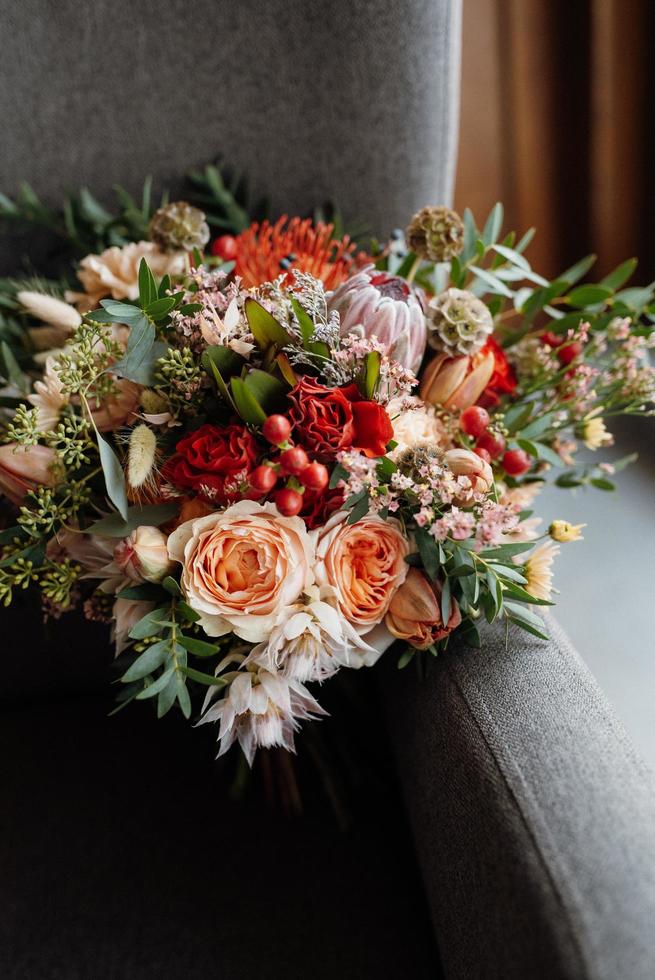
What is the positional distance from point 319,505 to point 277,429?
0.10 meters

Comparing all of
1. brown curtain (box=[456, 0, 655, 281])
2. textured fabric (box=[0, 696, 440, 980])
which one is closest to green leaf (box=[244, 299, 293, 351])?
textured fabric (box=[0, 696, 440, 980])

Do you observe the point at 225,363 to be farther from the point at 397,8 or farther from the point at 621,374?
the point at 397,8

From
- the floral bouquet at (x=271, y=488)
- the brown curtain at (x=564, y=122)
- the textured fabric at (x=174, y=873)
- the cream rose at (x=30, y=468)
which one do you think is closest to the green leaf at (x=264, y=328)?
the floral bouquet at (x=271, y=488)

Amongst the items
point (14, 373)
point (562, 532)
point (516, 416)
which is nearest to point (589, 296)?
point (516, 416)

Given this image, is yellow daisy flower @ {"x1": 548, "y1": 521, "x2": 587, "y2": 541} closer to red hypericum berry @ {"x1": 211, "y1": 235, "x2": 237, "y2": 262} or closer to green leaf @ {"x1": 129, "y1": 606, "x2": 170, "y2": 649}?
green leaf @ {"x1": 129, "y1": 606, "x2": 170, "y2": 649}

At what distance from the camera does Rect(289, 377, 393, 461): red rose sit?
567 mm

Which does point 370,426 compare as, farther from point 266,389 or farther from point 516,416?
point 516,416

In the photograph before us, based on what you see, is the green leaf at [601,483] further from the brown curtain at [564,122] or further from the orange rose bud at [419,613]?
the brown curtain at [564,122]

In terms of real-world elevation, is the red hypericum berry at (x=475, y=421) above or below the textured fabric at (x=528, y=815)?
above

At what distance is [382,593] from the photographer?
613 mm

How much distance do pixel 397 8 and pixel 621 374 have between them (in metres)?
0.50

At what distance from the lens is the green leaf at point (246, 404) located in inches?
22.3

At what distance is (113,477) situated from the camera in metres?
0.61

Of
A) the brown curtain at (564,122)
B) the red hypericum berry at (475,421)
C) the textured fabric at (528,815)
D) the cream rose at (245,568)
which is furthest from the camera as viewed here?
the brown curtain at (564,122)
